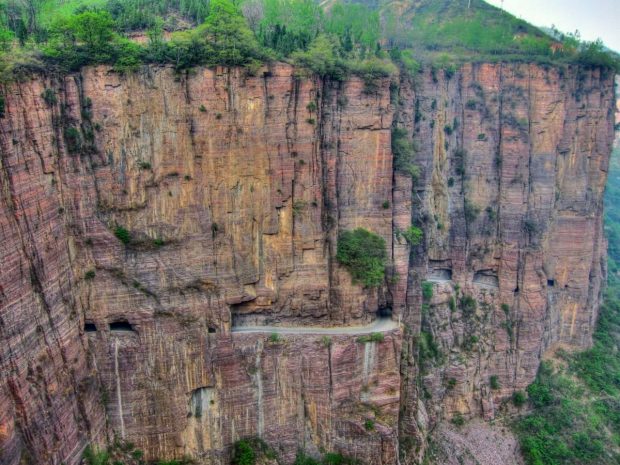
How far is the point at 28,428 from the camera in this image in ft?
89.8

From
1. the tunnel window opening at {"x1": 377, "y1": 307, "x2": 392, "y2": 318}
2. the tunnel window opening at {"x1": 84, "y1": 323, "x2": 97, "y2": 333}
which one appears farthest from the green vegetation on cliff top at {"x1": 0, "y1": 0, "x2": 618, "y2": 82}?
the tunnel window opening at {"x1": 377, "y1": 307, "x2": 392, "y2": 318}

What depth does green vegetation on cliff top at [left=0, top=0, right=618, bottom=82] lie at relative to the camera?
3167 cm

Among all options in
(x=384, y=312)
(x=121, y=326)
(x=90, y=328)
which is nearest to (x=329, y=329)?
(x=384, y=312)

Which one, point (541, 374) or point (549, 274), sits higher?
point (549, 274)

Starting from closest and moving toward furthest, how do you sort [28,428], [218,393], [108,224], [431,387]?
[28,428] → [108,224] → [218,393] → [431,387]

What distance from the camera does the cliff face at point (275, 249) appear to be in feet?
97.9

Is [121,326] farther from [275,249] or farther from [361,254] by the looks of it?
[361,254]

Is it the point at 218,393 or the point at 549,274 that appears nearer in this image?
the point at 218,393

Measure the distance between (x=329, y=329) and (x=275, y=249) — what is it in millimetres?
6396

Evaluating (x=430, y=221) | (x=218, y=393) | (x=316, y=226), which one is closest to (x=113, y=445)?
(x=218, y=393)

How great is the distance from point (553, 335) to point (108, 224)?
116 ft

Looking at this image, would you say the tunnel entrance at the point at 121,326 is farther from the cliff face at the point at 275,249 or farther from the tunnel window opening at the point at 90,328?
the tunnel window opening at the point at 90,328

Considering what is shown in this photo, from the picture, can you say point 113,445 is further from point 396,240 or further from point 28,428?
point 396,240

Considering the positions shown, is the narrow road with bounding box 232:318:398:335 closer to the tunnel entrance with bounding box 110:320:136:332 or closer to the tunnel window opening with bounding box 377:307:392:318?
the tunnel window opening with bounding box 377:307:392:318
